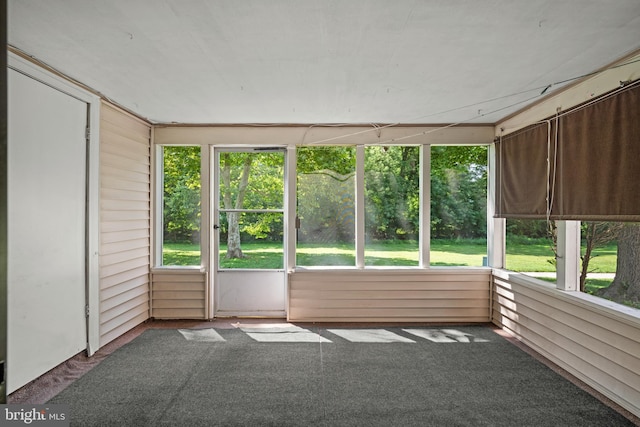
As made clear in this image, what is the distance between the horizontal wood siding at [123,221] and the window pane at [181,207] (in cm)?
25

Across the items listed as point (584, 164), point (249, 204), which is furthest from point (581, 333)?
point (249, 204)

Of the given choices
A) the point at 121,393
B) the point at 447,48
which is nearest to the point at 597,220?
the point at 447,48

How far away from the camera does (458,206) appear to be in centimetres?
507

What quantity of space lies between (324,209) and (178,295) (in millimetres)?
2213

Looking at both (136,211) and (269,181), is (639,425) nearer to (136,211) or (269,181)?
(269,181)

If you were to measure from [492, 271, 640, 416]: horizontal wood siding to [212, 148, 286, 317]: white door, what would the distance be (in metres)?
2.87

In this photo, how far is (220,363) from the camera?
357 centimetres

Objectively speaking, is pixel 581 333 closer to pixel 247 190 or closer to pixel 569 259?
pixel 569 259

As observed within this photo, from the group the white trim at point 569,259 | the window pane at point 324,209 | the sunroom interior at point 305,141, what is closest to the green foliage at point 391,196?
the sunroom interior at point 305,141

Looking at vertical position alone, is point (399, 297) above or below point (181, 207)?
below

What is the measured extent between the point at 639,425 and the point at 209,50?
3.92 m

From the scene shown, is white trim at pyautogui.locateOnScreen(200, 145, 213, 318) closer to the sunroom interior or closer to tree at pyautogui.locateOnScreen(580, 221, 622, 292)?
the sunroom interior

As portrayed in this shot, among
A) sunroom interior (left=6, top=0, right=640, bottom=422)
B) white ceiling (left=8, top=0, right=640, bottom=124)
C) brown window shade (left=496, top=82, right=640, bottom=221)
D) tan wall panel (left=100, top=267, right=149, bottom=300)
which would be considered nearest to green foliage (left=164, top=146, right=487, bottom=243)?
sunroom interior (left=6, top=0, right=640, bottom=422)

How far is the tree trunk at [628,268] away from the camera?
2908 mm
